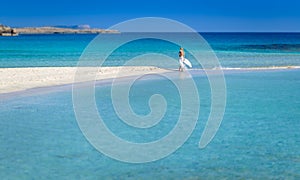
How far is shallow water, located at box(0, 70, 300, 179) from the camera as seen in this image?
9.80m

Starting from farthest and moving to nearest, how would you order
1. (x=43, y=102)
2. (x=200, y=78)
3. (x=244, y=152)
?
(x=200, y=78)
(x=43, y=102)
(x=244, y=152)

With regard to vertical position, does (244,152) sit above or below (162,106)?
below

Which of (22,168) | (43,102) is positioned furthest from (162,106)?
(22,168)

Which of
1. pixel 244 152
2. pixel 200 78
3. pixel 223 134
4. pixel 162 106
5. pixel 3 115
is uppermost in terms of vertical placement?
pixel 200 78

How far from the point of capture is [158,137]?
42.4 ft

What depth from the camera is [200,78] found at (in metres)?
28.8

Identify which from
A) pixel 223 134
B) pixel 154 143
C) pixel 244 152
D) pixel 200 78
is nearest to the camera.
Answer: pixel 244 152

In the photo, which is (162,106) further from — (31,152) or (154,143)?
(31,152)

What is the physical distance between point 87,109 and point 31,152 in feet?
20.0

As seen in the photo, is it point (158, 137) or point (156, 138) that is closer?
point (156, 138)

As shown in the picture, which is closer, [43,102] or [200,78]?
[43,102]

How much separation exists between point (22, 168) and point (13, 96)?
10.6m

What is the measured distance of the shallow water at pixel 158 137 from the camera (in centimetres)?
980

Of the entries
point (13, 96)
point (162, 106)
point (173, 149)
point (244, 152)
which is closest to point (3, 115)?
point (13, 96)
